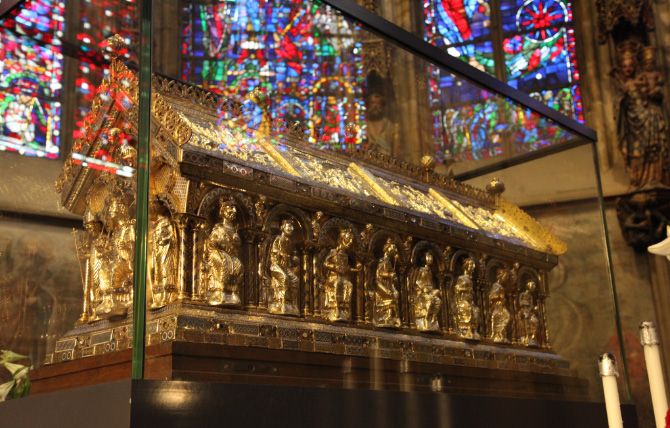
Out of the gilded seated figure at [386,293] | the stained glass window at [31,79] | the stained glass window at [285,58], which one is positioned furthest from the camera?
the gilded seated figure at [386,293]

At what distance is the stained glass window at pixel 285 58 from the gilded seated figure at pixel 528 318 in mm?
1716

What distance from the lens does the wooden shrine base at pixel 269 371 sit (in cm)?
324

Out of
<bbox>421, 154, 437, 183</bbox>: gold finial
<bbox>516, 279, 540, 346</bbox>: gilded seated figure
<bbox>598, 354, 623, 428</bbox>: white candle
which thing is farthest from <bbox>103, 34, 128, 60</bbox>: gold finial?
<bbox>516, 279, 540, 346</bbox>: gilded seated figure

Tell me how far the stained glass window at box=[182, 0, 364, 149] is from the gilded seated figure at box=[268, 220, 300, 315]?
83 centimetres

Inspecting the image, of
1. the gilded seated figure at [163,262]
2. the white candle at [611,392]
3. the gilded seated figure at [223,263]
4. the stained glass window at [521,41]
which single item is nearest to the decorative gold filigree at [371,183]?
the gilded seated figure at [223,263]

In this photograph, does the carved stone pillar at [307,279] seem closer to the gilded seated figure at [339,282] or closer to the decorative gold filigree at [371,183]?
the gilded seated figure at [339,282]

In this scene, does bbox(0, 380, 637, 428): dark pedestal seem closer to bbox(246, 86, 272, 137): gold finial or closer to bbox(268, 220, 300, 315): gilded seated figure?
bbox(268, 220, 300, 315): gilded seated figure

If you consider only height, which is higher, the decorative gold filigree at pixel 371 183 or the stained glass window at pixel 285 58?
the stained glass window at pixel 285 58

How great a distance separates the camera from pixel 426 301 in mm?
4879

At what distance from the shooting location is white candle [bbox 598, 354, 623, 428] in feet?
7.14

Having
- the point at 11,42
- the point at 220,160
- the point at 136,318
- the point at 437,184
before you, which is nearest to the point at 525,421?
the point at 437,184

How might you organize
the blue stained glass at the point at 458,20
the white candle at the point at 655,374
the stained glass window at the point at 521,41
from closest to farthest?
the white candle at the point at 655,374 → the stained glass window at the point at 521,41 → the blue stained glass at the point at 458,20

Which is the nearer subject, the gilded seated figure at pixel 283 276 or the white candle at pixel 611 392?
the white candle at pixel 611 392

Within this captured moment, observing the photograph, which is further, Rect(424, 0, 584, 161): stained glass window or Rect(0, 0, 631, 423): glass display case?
Rect(424, 0, 584, 161): stained glass window
